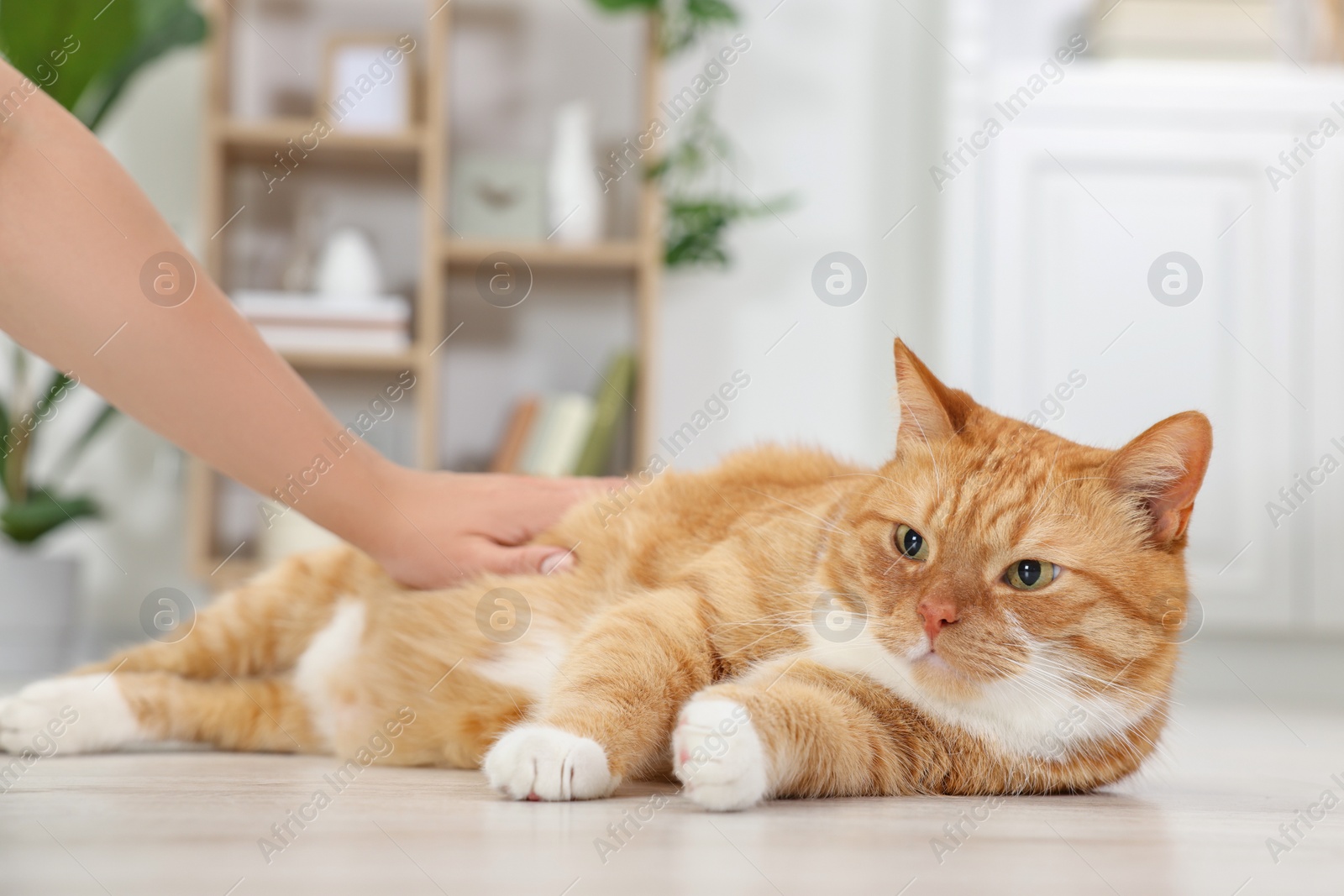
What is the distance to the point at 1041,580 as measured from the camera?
47.6 inches

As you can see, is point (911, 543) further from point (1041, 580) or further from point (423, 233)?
point (423, 233)

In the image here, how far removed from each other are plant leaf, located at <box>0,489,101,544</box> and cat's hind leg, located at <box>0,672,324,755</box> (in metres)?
1.82

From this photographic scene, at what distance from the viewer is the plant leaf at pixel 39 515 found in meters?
3.18

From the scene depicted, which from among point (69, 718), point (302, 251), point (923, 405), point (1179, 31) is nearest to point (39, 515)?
point (302, 251)

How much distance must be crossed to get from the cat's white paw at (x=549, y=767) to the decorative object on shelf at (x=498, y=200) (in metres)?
2.73

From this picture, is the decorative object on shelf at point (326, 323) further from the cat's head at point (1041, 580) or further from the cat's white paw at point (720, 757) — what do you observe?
the cat's white paw at point (720, 757)

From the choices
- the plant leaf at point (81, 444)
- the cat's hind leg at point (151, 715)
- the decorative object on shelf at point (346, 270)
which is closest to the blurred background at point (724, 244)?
the decorative object on shelf at point (346, 270)

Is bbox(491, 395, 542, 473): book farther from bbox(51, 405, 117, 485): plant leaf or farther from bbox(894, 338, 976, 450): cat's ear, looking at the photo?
bbox(894, 338, 976, 450): cat's ear

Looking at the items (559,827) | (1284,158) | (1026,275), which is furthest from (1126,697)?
(1284,158)

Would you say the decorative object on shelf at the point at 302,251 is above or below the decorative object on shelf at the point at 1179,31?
below

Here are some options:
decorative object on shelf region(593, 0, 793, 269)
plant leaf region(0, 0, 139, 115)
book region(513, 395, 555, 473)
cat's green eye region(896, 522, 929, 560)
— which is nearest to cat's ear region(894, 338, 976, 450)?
cat's green eye region(896, 522, 929, 560)

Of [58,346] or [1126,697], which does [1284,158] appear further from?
[58,346]

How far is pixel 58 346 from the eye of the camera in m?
1.16

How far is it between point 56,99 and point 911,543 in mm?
3031
